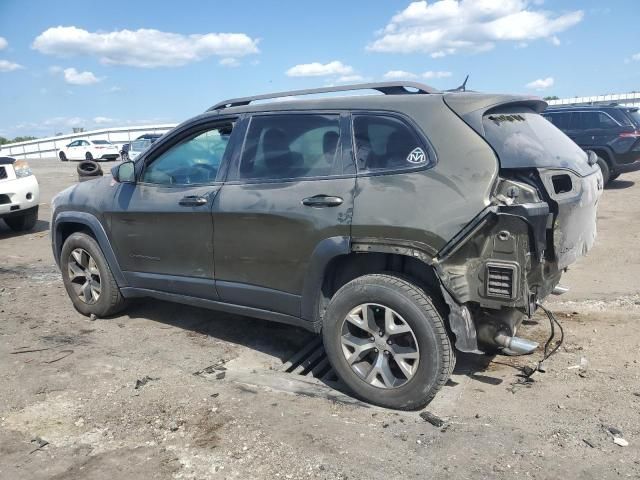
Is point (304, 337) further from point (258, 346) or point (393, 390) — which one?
point (393, 390)

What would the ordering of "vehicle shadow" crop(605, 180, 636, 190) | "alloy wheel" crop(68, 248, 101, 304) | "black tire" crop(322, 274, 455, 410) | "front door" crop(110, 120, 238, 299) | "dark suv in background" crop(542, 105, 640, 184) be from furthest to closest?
"vehicle shadow" crop(605, 180, 636, 190)
"dark suv in background" crop(542, 105, 640, 184)
"alloy wheel" crop(68, 248, 101, 304)
"front door" crop(110, 120, 238, 299)
"black tire" crop(322, 274, 455, 410)

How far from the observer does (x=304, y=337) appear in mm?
4809

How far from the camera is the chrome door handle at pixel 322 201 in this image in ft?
11.6

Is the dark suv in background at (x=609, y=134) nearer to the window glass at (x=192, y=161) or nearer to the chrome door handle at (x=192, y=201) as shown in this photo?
the window glass at (x=192, y=161)

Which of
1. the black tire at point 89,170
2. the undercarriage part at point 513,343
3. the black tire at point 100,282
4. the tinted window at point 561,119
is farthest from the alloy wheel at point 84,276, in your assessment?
the tinted window at point 561,119

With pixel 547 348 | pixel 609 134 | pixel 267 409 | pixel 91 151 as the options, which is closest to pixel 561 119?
pixel 609 134

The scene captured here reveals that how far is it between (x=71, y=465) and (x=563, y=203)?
304cm

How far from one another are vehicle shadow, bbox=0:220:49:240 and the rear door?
289 inches

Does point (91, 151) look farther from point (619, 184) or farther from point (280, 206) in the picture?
point (280, 206)

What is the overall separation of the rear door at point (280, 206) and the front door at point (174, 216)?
0.17 metres

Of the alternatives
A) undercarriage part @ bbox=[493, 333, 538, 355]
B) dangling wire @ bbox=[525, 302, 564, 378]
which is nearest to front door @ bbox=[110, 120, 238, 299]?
undercarriage part @ bbox=[493, 333, 538, 355]

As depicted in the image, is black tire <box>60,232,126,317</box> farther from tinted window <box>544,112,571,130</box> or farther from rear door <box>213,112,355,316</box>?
tinted window <box>544,112,571,130</box>

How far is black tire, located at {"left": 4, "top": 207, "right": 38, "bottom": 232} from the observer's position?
10.0 m

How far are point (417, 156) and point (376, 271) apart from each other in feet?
2.53
